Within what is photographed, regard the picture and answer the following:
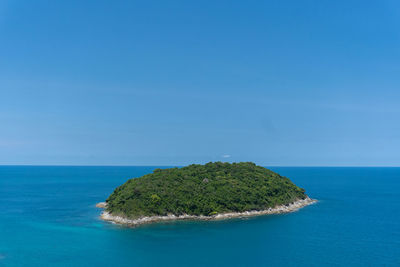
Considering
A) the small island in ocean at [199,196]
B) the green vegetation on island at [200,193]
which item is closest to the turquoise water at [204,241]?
the small island in ocean at [199,196]

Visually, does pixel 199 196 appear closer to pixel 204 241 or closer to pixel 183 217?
pixel 183 217

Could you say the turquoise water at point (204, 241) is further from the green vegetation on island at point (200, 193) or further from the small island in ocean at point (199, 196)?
the green vegetation on island at point (200, 193)

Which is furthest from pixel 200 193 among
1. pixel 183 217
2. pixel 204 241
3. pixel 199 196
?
pixel 204 241

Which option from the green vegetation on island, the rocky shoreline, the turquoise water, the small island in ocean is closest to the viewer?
the turquoise water

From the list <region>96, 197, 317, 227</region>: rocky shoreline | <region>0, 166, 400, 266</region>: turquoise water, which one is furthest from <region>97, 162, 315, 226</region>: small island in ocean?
<region>0, 166, 400, 266</region>: turquoise water

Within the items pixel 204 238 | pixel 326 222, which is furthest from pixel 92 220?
pixel 326 222

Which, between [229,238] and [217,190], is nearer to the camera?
[229,238]

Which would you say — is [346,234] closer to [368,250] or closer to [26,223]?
[368,250]

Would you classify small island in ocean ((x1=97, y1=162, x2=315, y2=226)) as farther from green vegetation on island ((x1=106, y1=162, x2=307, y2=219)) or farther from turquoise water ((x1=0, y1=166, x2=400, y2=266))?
turquoise water ((x1=0, y1=166, x2=400, y2=266))
